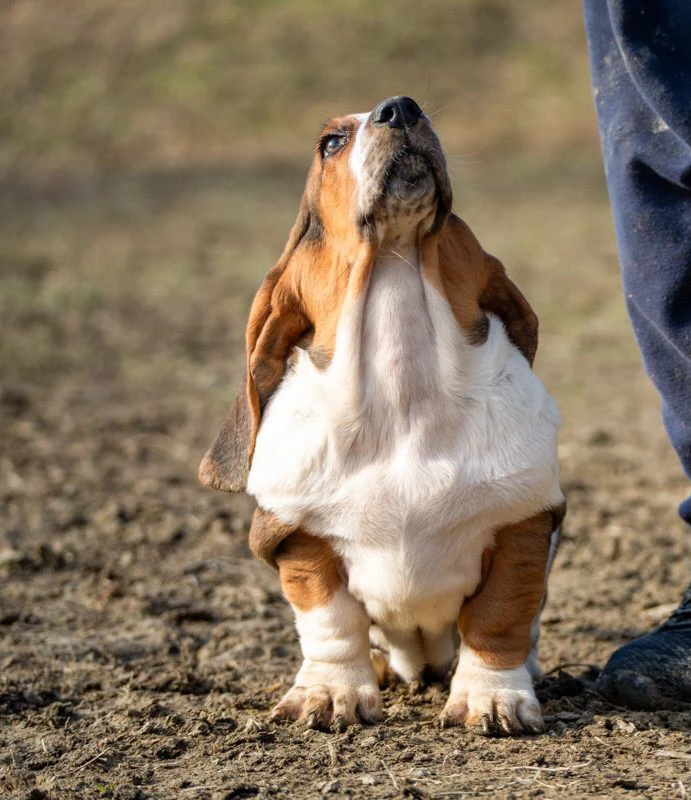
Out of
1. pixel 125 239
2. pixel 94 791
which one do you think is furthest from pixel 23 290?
pixel 94 791

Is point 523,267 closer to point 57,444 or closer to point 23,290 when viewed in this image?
point 23,290

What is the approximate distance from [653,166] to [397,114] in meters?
0.99

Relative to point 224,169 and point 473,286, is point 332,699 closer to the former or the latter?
point 473,286

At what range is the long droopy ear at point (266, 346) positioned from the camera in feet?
10.4

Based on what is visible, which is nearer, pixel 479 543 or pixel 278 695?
pixel 479 543

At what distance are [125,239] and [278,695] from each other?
8.81m

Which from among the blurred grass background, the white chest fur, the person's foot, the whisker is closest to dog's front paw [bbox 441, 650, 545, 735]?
the white chest fur

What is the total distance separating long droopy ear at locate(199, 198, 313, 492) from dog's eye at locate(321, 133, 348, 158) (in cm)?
15

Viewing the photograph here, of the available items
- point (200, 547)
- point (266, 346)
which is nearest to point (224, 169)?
point (200, 547)

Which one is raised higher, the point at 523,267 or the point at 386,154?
the point at 523,267

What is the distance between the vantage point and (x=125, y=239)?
1180 centimetres

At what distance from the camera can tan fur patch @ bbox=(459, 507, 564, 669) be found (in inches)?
120

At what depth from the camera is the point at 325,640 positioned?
10.3ft

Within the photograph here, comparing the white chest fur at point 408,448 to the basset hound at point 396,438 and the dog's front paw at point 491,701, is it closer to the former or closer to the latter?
the basset hound at point 396,438
